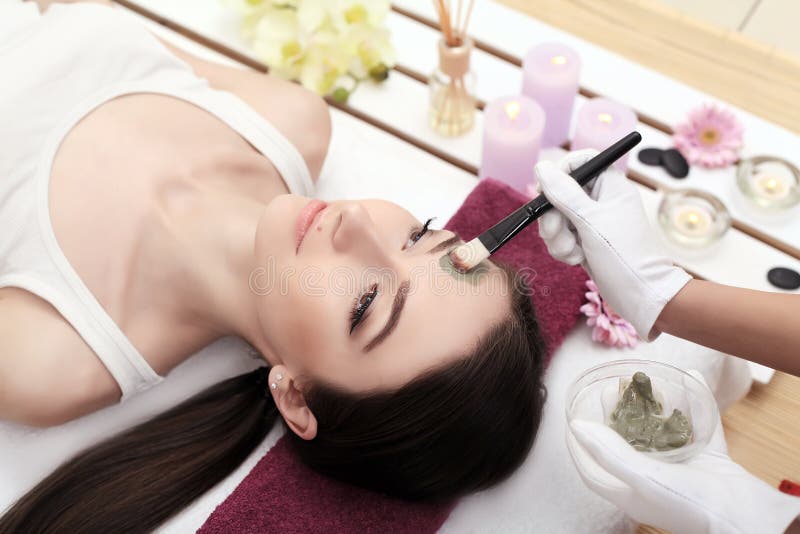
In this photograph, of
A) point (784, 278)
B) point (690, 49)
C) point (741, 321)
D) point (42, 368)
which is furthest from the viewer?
point (690, 49)

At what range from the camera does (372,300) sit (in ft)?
3.62

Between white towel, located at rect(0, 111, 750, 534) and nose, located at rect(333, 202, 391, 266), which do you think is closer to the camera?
nose, located at rect(333, 202, 391, 266)

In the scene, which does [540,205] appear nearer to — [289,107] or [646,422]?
[646,422]

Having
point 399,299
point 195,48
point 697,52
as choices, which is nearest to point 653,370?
point 399,299

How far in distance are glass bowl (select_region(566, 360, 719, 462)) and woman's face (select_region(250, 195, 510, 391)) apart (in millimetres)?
224

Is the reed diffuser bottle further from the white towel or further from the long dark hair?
the long dark hair

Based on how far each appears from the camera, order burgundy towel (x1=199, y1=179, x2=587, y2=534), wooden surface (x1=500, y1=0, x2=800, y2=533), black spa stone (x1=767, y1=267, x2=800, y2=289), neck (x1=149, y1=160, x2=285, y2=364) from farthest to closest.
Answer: wooden surface (x1=500, y1=0, x2=800, y2=533) < black spa stone (x1=767, y1=267, x2=800, y2=289) < neck (x1=149, y1=160, x2=285, y2=364) < burgundy towel (x1=199, y1=179, x2=587, y2=534)

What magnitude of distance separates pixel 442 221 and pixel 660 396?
23.6 inches

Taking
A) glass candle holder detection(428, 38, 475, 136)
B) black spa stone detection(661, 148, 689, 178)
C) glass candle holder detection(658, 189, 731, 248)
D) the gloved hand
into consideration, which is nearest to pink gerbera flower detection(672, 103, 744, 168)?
black spa stone detection(661, 148, 689, 178)

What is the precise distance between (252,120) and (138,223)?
0.30m

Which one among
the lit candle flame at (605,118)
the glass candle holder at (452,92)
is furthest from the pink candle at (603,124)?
the glass candle holder at (452,92)

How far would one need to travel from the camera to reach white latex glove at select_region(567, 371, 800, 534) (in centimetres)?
106

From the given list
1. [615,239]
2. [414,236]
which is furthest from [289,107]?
[615,239]

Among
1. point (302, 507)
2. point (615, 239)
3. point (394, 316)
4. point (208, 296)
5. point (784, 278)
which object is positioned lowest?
point (302, 507)
